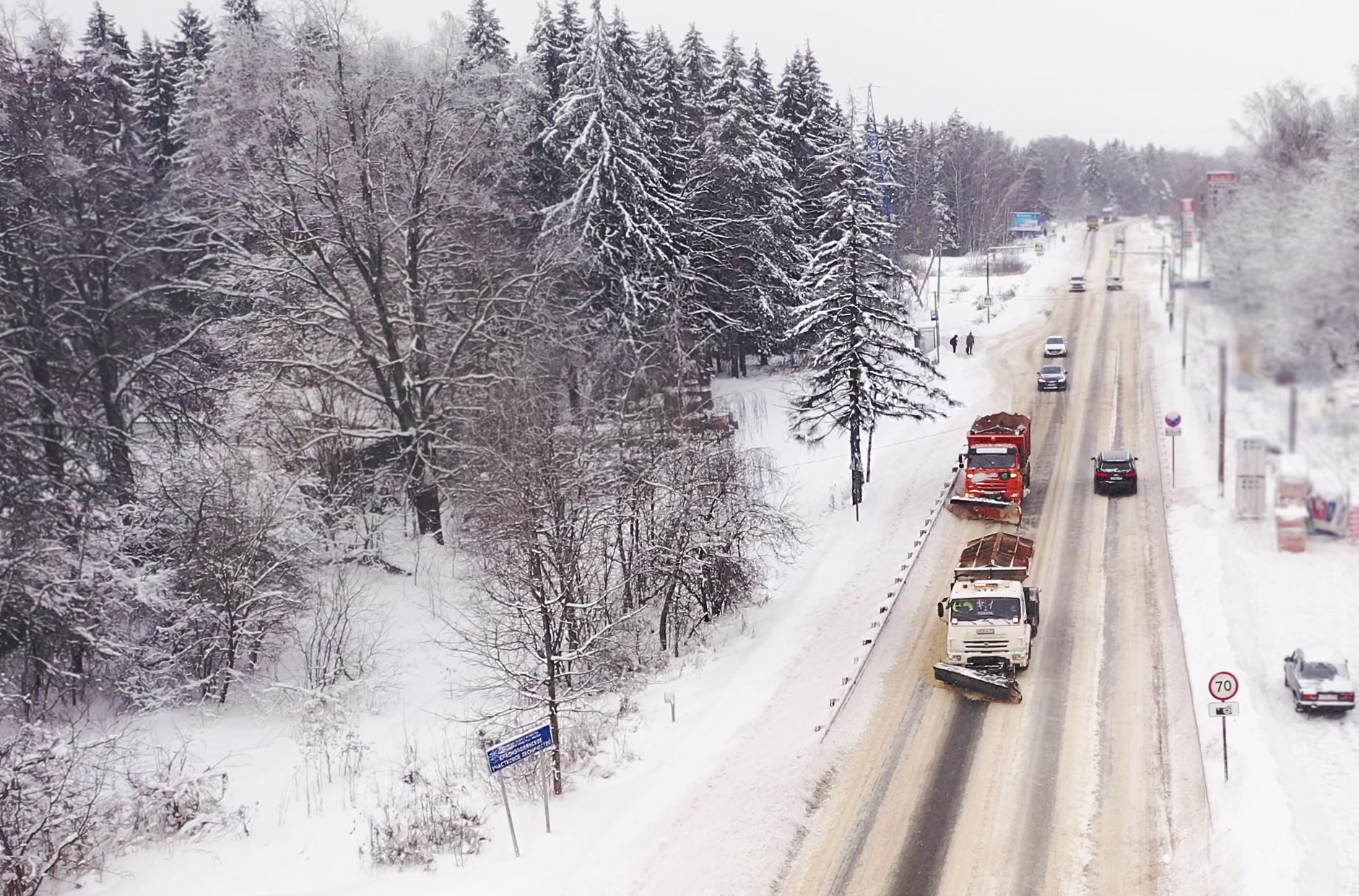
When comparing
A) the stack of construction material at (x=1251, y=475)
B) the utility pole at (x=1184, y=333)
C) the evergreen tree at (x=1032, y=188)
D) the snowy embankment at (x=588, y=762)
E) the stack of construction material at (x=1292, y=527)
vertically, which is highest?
the evergreen tree at (x=1032, y=188)

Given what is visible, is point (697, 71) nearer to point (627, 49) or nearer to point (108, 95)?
point (627, 49)

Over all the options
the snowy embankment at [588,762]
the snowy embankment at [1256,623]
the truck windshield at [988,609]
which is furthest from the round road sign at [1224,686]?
the snowy embankment at [588,762]

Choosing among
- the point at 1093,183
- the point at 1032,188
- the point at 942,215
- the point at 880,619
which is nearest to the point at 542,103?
the point at 942,215

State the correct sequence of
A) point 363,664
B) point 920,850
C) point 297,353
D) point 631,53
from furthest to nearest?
1. point 631,53
2. point 297,353
3. point 363,664
4. point 920,850

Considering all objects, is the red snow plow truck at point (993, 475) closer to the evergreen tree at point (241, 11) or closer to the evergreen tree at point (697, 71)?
the evergreen tree at point (697, 71)

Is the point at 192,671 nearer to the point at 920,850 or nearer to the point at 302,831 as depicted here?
the point at 302,831

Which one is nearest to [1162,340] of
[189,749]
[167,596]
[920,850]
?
[920,850]
